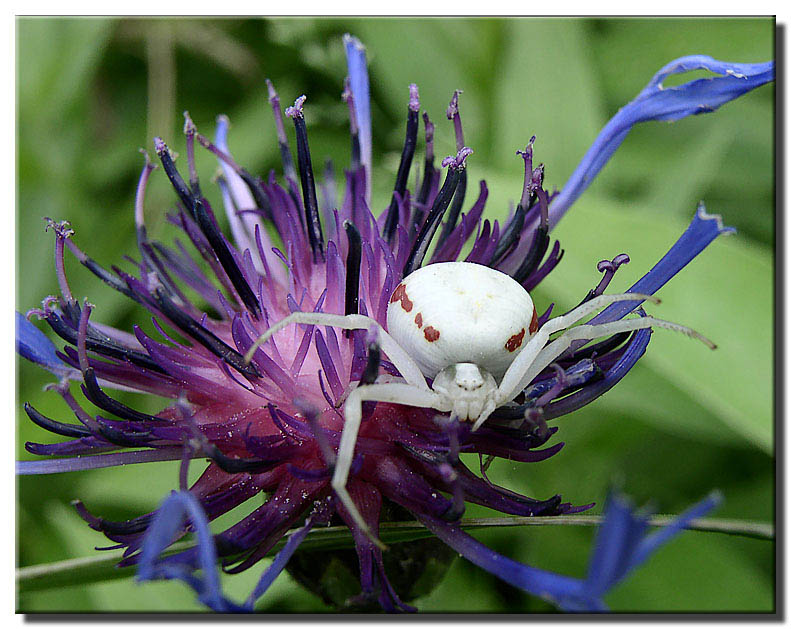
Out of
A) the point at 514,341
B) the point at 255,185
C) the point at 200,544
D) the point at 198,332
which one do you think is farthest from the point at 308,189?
the point at 200,544

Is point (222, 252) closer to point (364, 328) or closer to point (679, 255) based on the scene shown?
point (364, 328)

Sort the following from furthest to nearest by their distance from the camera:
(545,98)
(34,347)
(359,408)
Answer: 1. (545,98)
2. (34,347)
3. (359,408)

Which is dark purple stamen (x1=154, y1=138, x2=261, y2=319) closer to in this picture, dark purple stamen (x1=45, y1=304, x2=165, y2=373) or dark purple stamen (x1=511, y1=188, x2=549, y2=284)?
dark purple stamen (x1=45, y1=304, x2=165, y2=373)

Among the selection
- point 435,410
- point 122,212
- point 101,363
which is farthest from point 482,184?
point 122,212

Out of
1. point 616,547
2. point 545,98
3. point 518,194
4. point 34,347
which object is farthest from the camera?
point 545,98

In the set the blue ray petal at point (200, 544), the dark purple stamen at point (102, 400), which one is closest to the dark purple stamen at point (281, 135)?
the dark purple stamen at point (102, 400)

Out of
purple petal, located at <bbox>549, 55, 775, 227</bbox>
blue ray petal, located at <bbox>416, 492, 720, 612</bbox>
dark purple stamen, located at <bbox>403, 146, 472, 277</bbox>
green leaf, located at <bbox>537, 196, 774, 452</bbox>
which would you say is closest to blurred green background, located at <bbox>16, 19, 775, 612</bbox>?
green leaf, located at <bbox>537, 196, 774, 452</bbox>
